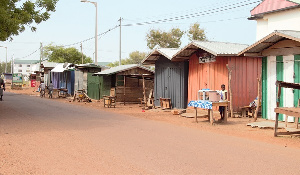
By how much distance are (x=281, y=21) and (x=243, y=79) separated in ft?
50.6

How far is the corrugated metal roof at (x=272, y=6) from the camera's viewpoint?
28.9 metres

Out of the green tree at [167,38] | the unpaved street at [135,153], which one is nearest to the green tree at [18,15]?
the unpaved street at [135,153]

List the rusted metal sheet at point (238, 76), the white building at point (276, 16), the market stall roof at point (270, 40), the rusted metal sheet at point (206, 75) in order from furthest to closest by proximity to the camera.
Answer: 1. the white building at point (276, 16)
2. the rusted metal sheet at point (206, 75)
3. the rusted metal sheet at point (238, 76)
4. the market stall roof at point (270, 40)

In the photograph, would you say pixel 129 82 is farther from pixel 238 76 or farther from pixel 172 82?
pixel 238 76

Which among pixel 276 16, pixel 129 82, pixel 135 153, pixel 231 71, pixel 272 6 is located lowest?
pixel 135 153

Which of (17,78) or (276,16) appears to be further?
(17,78)

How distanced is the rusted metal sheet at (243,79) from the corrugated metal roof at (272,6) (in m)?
13.7

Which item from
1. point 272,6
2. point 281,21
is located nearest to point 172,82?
point 281,21

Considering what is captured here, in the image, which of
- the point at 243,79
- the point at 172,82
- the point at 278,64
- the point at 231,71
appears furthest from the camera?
the point at 172,82

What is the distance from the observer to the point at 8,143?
348 inches

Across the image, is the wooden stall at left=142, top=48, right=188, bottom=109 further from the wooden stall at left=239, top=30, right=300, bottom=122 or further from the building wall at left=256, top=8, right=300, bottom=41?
the building wall at left=256, top=8, right=300, bottom=41

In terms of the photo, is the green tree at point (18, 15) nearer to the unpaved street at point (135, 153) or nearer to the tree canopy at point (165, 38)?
the unpaved street at point (135, 153)

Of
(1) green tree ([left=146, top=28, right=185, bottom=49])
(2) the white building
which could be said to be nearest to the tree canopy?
(1) green tree ([left=146, top=28, right=185, bottom=49])

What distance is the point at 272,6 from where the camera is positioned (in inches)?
1212
